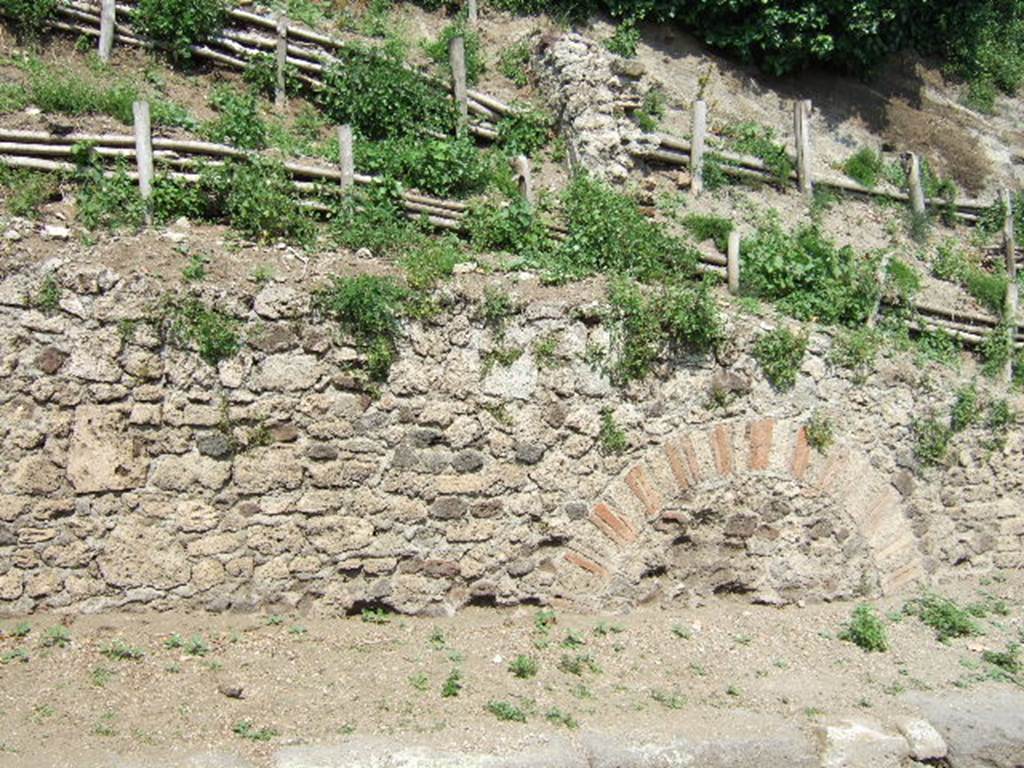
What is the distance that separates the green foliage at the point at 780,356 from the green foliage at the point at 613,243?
0.90 meters

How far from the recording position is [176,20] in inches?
386

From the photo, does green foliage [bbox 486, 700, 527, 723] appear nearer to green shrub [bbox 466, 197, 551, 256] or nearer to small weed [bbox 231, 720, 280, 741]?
small weed [bbox 231, 720, 280, 741]

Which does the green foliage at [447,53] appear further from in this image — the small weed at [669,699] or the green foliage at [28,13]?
the small weed at [669,699]

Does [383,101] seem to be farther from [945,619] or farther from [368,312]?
[945,619]

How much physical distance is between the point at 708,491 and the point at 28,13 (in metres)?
7.45

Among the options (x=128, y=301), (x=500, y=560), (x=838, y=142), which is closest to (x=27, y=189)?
(x=128, y=301)

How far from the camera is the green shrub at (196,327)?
21.4 ft

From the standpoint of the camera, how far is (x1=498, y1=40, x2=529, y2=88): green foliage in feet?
36.1

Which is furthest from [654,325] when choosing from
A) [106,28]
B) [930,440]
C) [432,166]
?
[106,28]

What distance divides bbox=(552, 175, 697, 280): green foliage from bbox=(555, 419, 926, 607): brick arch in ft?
4.77

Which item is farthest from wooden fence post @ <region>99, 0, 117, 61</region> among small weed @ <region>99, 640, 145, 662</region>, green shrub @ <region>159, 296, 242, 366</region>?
small weed @ <region>99, 640, 145, 662</region>

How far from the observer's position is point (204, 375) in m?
6.57

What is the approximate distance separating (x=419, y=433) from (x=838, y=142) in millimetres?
7903

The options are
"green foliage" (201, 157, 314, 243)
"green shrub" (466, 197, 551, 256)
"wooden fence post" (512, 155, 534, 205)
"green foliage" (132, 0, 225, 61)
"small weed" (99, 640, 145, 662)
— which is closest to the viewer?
"small weed" (99, 640, 145, 662)
